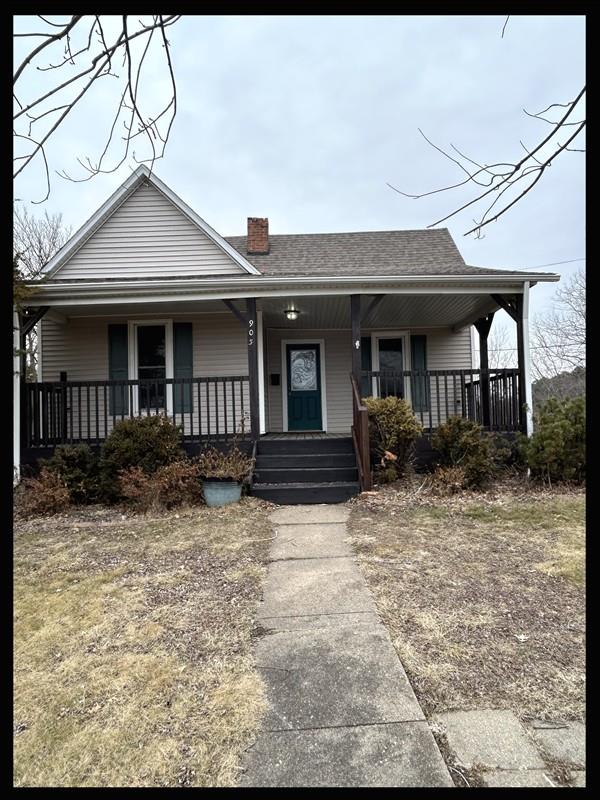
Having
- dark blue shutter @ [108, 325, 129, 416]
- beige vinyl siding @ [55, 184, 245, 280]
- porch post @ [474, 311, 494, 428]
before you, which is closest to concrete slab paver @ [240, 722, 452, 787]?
porch post @ [474, 311, 494, 428]

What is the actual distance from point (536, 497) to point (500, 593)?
3614 millimetres

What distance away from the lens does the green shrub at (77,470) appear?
22.4ft

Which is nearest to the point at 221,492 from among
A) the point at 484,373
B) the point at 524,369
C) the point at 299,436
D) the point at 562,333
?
the point at 299,436

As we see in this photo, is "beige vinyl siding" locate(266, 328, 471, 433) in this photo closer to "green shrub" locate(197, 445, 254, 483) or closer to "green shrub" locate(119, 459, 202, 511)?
"green shrub" locate(197, 445, 254, 483)

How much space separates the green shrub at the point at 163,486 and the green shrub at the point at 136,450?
14 cm

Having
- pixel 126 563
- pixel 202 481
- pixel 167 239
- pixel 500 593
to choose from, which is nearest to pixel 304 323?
pixel 167 239

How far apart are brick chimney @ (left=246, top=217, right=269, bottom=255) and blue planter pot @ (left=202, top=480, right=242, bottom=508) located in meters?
6.21

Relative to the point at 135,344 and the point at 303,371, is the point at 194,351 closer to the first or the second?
the point at 135,344

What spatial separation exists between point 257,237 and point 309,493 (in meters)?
6.72

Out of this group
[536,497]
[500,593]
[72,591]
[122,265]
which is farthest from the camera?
[122,265]

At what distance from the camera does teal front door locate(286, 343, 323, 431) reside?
1055cm

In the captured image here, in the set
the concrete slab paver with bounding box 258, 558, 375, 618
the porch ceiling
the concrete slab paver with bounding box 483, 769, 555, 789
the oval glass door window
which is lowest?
the concrete slab paver with bounding box 258, 558, 375, 618

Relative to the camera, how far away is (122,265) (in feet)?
28.8

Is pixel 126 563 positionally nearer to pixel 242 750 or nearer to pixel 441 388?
pixel 242 750
